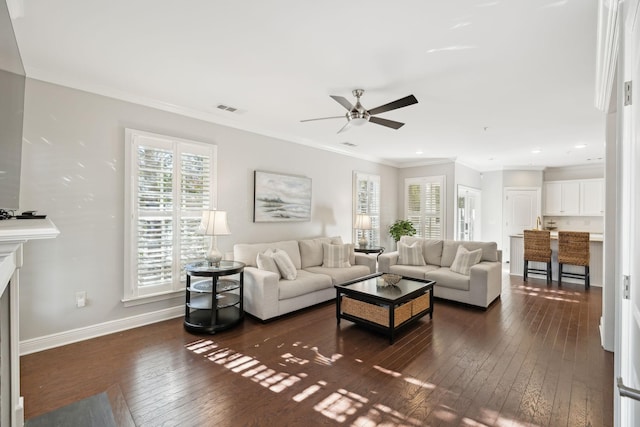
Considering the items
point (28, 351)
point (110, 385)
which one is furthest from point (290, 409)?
point (28, 351)

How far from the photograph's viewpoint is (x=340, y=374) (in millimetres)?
2605

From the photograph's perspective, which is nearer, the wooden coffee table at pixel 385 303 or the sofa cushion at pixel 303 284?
the wooden coffee table at pixel 385 303

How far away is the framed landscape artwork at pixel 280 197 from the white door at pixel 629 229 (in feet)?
13.3

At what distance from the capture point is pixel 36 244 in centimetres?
296

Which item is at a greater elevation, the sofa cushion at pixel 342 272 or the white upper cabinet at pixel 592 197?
the white upper cabinet at pixel 592 197

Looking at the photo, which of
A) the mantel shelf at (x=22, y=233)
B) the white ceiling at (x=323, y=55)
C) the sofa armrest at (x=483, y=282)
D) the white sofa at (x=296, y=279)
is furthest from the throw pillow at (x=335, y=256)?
the mantel shelf at (x=22, y=233)

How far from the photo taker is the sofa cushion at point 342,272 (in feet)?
15.1

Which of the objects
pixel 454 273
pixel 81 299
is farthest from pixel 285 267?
pixel 454 273

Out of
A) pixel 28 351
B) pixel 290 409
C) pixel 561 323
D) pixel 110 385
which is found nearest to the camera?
pixel 290 409

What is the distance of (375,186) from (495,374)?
→ 4.95m

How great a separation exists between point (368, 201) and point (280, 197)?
256 cm

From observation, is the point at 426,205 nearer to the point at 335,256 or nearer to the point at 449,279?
the point at 449,279

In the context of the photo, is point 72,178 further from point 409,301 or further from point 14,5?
point 409,301

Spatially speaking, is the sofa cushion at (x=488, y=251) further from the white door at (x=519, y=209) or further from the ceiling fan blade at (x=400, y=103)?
the white door at (x=519, y=209)
